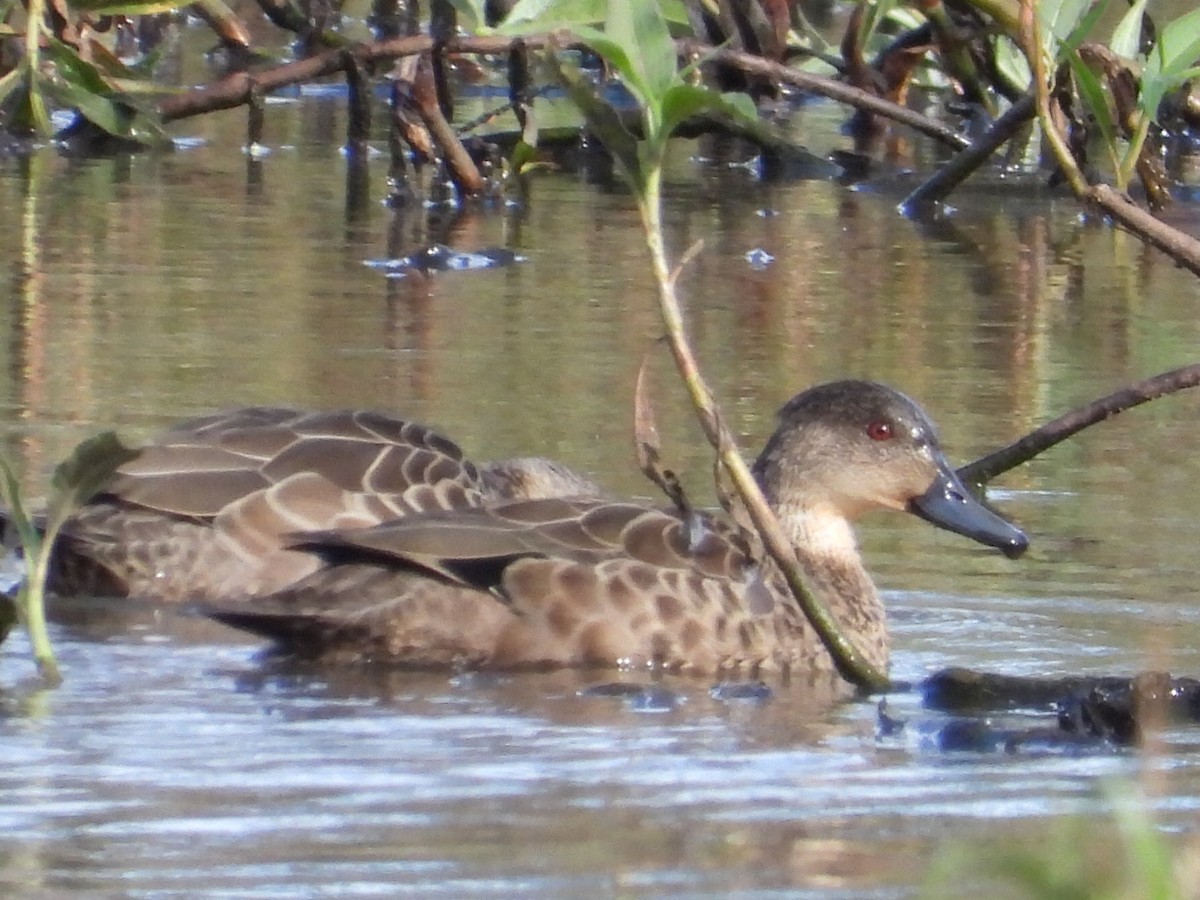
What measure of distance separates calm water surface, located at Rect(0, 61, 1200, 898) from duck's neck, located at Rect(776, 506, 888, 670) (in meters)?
0.11

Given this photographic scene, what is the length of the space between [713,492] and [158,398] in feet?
5.99

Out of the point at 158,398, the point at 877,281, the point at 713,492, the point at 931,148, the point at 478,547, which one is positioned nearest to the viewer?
the point at 478,547

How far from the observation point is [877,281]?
11578mm

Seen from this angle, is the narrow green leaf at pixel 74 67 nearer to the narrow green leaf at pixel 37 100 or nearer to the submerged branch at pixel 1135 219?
the narrow green leaf at pixel 37 100

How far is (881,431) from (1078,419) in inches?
20.1

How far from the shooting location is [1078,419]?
716cm

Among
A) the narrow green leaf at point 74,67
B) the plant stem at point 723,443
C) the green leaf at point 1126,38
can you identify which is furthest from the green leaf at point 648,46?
the narrow green leaf at point 74,67

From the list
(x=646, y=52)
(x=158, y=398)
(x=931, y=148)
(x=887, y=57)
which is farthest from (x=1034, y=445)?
(x=931, y=148)

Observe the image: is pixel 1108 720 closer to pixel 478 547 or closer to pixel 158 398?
pixel 478 547

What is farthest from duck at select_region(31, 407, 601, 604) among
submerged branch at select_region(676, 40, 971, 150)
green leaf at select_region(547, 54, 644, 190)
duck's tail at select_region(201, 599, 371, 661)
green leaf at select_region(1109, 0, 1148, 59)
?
submerged branch at select_region(676, 40, 971, 150)

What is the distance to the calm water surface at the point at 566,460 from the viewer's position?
4.88 m

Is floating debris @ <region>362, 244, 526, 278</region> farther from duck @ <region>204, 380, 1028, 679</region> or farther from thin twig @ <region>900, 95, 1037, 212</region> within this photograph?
duck @ <region>204, 380, 1028, 679</region>

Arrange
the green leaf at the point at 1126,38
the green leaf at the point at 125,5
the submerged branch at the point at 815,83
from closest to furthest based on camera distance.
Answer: the green leaf at the point at 1126,38 → the green leaf at the point at 125,5 → the submerged branch at the point at 815,83

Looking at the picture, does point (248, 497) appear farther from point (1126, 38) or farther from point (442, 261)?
point (442, 261)
